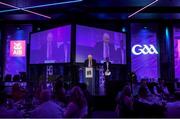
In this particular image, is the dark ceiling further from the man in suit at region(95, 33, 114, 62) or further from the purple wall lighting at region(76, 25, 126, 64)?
the man in suit at region(95, 33, 114, 62)

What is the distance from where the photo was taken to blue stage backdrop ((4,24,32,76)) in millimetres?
12242

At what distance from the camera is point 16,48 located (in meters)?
12.2

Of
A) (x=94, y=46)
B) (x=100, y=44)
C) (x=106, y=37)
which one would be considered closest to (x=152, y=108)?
(x=94, y=46)

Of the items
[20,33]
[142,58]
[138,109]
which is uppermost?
[20,33]

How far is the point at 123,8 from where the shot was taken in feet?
33.4

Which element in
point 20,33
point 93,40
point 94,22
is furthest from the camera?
point 20,33

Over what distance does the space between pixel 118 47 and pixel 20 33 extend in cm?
480

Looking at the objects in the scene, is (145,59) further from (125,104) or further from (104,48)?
(125,104)

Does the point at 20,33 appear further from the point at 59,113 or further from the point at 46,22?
the point at 59,113

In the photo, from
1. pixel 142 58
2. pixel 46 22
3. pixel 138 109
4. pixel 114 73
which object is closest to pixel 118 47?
A: pixel 114 73

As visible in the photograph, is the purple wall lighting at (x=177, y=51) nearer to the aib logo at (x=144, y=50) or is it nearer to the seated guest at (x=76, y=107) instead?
the aib logo at (x=144, y=50)

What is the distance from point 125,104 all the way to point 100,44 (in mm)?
5720

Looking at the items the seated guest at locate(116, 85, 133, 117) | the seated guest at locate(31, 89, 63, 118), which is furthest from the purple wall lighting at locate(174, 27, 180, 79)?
the seated guest at locate(31, 89, 63, 118)

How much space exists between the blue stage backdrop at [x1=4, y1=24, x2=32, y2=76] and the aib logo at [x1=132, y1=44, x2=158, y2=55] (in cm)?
494
